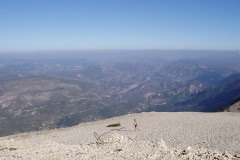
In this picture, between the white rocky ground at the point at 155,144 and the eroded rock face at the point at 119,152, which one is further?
the white rocky ground at the point at 155,144

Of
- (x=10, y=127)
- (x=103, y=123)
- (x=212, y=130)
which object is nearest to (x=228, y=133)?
(x=212, y=130)

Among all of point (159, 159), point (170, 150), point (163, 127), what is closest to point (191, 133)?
point (163, 127)

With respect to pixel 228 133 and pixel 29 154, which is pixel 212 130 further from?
pixel 29 154

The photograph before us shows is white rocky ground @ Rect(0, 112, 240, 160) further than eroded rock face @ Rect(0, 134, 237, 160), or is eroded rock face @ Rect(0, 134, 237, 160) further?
white rocky ground @ Rect(0, 112, 240, 160)

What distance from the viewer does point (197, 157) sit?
17.7 metres

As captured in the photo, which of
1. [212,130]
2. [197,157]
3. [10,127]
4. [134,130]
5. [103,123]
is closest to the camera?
[197,157]

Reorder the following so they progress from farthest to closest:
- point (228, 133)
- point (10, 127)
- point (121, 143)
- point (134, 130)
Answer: point (10, 127) < point (134, 130) < point (228, 133) < point (121, 143)

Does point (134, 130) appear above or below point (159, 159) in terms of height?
below

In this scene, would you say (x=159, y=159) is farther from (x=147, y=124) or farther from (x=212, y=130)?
(x=147, y=124)

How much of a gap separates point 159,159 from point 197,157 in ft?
9.87

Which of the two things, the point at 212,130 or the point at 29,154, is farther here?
the point at 212,130

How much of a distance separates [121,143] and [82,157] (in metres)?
5.20

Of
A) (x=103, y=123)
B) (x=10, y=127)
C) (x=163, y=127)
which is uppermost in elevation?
(x=163, y=127)

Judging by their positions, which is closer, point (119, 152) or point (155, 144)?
point (119, 152)
